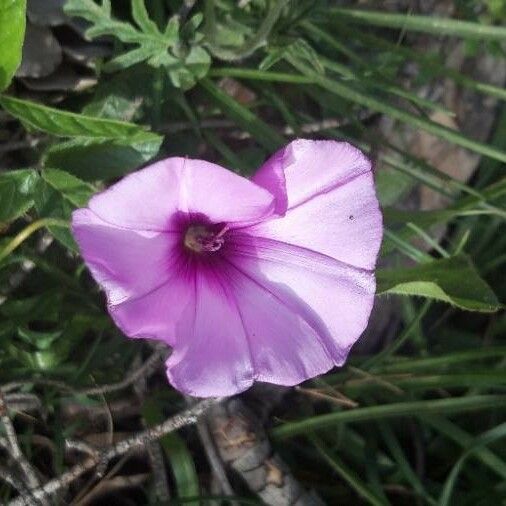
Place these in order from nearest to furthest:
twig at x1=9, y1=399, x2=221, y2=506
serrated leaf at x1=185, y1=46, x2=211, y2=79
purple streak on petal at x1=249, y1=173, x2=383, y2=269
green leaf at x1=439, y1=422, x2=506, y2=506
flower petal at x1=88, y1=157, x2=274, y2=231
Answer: flower petal at x1=88, y1=157, x2=274, y2=231
purple streak on petal at x1=249, y1=173, x2=383, y2=269
twig at x1=9, y1=399, x2=221, y2=506
serrated leaf at x1=185, y1=46, x2=211, y2=79
green leaf at x1=439, y1=422, x2=506, y2=506

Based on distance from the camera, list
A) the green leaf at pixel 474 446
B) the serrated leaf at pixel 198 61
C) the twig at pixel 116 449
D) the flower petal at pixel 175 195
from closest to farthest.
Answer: the flower petal at pixel 175 195 < the twig at pixel 116 449 < the serrated leaf at pixel 198 61 < the green leaf at pixel 474 446

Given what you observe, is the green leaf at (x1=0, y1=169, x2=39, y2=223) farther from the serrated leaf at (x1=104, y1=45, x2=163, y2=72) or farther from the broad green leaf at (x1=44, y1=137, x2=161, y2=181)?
the serrated leaf at (x1=104, y1=45, x2=163, y2=72)

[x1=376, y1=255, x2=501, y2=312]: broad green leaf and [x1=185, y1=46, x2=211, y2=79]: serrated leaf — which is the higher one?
[x1=185, y1=46, x2=211, y2=79]: serrated leaf

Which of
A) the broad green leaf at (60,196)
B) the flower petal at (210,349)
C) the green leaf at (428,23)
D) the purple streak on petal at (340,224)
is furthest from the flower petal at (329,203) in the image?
the green leaf at (428,23)

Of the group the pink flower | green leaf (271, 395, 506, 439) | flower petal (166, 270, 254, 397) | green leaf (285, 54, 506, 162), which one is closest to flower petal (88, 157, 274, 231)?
the pink flower

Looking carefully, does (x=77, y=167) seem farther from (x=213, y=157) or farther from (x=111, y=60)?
(x=213, y=157)

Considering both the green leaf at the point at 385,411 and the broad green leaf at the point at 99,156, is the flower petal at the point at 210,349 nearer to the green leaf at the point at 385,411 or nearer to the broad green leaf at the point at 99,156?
the broad green leaf at the point at 99,156

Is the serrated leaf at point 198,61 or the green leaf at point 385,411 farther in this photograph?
the green leaf at point 385,411

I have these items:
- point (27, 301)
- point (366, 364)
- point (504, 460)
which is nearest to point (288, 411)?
point (366, 364)
